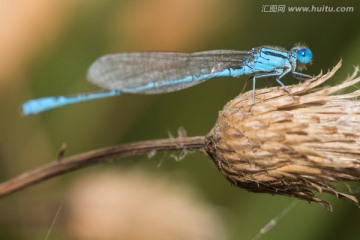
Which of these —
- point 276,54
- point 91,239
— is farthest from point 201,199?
point 276,54

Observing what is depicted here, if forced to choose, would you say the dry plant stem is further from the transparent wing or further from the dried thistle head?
the transparent wing

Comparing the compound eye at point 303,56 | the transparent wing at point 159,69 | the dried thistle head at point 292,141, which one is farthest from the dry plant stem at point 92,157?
the compound eye at point 303,56

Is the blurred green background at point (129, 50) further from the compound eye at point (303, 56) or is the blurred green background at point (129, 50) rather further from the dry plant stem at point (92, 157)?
the dry plant stem at point (92, 157)

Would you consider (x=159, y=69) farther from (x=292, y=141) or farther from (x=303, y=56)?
(x=292, y=141)

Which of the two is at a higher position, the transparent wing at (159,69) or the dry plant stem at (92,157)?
the transparent wing at (159,69)

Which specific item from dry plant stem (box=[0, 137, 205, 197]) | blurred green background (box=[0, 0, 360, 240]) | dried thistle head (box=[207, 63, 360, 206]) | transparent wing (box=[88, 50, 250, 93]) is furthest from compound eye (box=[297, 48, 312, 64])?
dry plant stem (box=[0, 137, 205, 197])

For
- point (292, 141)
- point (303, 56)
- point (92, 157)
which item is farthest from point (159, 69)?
point (292, 141)
